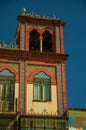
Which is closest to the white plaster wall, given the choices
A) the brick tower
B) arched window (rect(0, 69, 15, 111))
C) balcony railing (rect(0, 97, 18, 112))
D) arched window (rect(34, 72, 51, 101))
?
the brick tower

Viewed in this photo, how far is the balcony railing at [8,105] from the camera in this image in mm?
28094

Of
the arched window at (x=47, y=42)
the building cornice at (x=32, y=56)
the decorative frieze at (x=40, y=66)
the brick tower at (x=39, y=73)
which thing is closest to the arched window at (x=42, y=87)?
the brick tower at (x=39, y=73)

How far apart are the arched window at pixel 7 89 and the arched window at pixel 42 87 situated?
1.96 metres

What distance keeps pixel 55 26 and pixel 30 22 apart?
2332mm

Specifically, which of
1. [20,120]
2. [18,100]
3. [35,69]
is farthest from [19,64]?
[20,120]

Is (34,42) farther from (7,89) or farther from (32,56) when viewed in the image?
(7,89)

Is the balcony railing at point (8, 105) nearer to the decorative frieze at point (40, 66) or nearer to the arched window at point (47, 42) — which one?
the decorative frieze at point (40, 66)

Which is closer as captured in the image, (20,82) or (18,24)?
(20,82)

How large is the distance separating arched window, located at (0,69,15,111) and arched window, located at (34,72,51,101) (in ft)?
6.44

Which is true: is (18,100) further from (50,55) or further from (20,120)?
(50,55)

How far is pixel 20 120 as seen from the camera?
87.8ft

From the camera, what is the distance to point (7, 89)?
97.3 ft

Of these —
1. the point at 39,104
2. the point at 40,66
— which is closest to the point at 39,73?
the point at 40,66

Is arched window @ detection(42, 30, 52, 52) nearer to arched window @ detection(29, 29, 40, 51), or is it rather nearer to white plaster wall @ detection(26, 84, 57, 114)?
arched window @ detection(29, 29, 40, 51)
